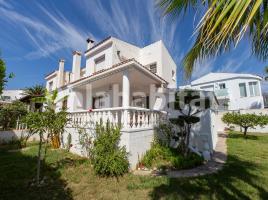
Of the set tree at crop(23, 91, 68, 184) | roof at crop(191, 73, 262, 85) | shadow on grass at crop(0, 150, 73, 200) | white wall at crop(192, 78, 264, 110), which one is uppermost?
roof at crop(191, 73, 262, 85)

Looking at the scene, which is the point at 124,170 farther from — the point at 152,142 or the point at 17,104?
the point at 17,104

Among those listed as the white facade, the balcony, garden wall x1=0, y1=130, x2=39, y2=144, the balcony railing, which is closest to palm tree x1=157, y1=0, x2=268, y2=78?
the balcony railing

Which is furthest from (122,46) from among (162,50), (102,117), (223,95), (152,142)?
(223,95)

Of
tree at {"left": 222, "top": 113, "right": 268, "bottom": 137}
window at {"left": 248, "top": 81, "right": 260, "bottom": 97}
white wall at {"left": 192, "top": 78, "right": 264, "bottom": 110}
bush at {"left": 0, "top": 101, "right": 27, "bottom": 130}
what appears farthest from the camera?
window at {"left": 248, "top": 81, "right": 260, "bottom": 97}

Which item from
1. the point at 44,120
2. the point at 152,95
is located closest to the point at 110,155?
the point at 44,120

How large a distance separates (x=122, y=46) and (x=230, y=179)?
562 inches

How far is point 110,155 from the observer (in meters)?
7.58

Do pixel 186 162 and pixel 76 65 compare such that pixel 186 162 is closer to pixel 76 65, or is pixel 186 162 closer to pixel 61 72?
pixel 76 65

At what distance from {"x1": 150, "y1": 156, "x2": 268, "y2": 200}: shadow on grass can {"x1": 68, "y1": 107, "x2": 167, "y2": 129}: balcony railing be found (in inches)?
128

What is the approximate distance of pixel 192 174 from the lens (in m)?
7.50

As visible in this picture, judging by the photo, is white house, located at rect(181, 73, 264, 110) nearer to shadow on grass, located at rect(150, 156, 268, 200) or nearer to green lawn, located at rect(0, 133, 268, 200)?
green lawn, located at rect(0, 133, 268, 200)

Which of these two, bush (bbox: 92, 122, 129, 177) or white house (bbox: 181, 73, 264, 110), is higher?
white house (bbox: 181, 73, 264, 110)

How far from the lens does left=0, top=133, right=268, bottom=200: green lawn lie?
5.68 metres

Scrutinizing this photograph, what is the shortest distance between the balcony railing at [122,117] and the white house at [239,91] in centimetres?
2750
